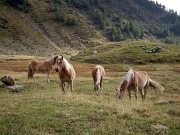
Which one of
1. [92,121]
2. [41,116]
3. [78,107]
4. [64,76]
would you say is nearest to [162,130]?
[92,121]

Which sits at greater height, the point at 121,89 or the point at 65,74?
the point at 65,74

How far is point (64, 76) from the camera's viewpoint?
15273 millimetres

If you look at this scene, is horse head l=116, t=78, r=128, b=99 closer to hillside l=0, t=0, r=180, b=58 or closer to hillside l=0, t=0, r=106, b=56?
hillside l=0, t=0, r=180, b=58

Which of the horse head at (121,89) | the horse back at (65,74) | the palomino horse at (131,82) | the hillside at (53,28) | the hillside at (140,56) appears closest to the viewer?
the horse head at (121,89)

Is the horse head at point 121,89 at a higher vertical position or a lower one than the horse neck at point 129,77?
lower

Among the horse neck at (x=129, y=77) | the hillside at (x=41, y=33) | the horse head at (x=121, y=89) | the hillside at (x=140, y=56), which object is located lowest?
the horse head at (x=121, y=89)

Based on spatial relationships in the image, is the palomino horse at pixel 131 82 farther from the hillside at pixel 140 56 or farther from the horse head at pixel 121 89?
the hillside at pixel 140 56

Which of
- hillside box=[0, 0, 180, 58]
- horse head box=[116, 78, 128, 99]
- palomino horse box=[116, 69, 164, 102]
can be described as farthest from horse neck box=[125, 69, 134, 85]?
hillside box=[0, 0, 180, 58]

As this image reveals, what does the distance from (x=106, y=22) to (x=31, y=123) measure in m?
154

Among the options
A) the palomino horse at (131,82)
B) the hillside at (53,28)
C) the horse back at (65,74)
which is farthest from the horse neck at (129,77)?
the hillside at (53,28)

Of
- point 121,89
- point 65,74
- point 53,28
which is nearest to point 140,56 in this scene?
point 65,74

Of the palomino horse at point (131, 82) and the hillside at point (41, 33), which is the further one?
the hillside at point (41, 33)

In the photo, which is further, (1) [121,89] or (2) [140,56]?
(2) [140,56]

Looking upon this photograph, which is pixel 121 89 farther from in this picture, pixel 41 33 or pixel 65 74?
pixel 41 33
